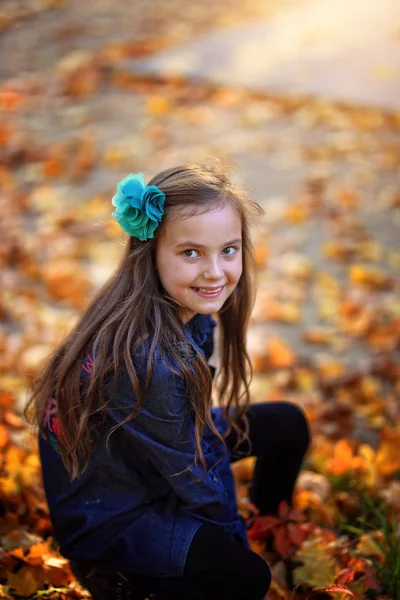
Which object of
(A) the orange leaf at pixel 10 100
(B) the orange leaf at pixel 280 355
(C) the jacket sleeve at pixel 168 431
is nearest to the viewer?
(C) the jacket sleeve at pixel 168 431

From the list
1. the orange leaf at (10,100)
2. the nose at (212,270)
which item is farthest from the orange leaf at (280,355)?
the orange leaf at (10,100)

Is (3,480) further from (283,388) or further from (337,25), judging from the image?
(337,25)

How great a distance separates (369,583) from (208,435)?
60 cm

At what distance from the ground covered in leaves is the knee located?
0.73 ft

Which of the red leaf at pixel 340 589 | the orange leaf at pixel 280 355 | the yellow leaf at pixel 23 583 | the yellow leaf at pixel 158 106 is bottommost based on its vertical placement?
the yellow leaf at pixel 23 583

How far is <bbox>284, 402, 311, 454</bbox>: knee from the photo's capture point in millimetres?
2115

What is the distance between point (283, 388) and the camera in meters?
3.17

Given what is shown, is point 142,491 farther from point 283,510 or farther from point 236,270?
point 236,270

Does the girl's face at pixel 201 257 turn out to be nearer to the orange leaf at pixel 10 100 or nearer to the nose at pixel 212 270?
the nose at pixel 212 270

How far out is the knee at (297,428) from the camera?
212 centimetres

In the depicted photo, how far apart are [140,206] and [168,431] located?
0.56 metres

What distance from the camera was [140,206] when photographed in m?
1.67

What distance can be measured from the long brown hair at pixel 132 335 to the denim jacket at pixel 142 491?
0.04 metres

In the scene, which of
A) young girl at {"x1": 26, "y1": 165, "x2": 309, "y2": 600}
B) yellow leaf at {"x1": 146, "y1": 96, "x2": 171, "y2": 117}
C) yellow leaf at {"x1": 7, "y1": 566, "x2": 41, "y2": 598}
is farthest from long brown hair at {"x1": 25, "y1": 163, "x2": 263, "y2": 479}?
yellow leaf at {"x1": 146, "y1": 96, "x2": 171, "y2": 117}
